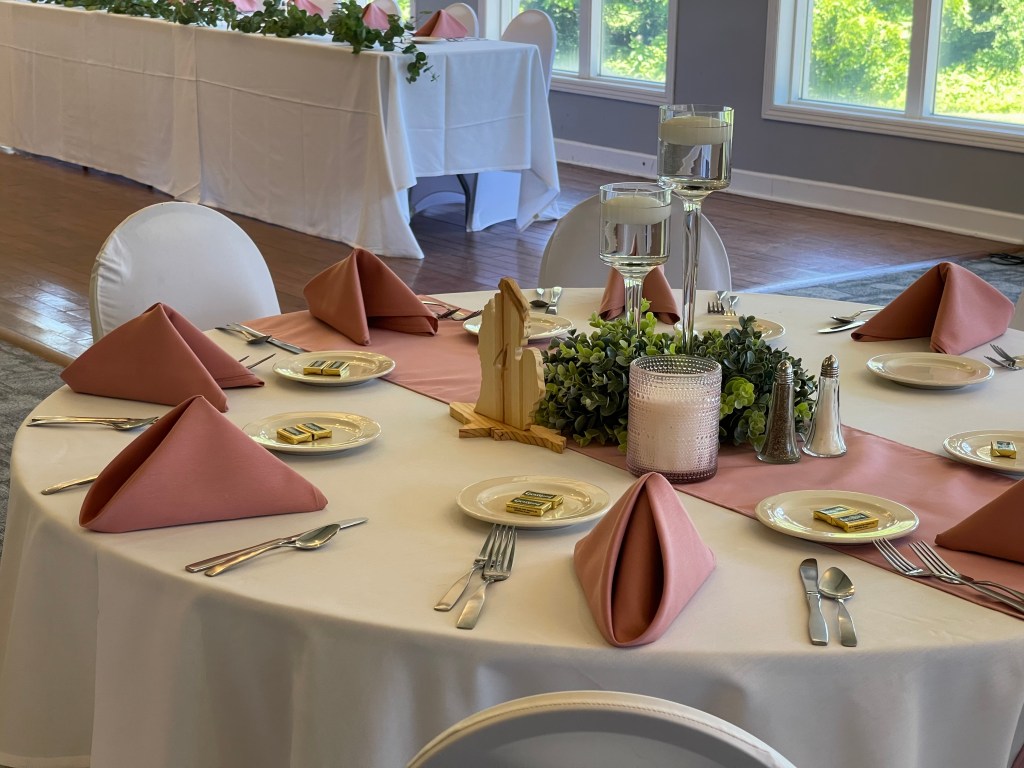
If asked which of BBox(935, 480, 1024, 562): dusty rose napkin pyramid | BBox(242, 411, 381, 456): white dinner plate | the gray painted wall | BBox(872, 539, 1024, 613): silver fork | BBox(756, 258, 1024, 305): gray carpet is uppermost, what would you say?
the gray painted wall

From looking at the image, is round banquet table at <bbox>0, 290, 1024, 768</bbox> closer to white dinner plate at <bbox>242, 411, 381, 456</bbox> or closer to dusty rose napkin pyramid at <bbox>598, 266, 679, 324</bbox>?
white dinner plate at <bbox>242, 411, 381, 456</bbox>


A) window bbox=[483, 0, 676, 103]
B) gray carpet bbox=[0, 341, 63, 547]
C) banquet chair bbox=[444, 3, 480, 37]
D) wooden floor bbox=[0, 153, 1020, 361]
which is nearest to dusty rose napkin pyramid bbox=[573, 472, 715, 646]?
gray carpet bbox=[0, 341, 63, 547]

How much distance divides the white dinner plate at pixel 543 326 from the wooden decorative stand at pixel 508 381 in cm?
37

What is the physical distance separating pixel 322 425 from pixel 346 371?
9.3 inches

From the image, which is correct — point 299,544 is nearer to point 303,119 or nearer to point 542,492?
point 542,492

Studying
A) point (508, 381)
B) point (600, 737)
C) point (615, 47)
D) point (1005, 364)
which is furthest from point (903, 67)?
point (600, 737)

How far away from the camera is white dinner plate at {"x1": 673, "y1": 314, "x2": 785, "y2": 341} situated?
202cm

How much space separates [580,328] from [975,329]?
65 cm

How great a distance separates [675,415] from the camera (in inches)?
55.2

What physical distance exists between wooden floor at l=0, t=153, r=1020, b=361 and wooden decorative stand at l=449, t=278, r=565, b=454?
2917 millimetres

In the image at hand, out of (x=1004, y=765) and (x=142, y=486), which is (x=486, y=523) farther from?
(x=1004, y=765)

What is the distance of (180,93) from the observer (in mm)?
6617

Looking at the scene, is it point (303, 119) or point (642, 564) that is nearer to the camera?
point (642, 564)

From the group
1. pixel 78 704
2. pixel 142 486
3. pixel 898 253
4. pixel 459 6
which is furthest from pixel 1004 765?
pixel 459 6
